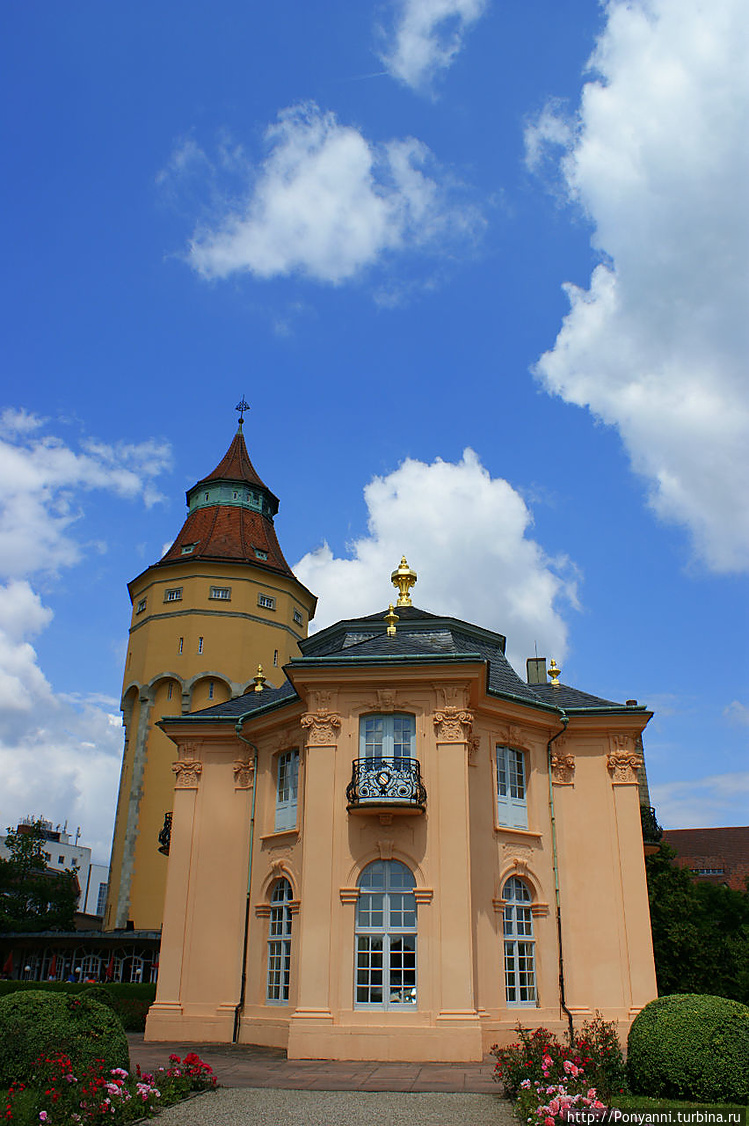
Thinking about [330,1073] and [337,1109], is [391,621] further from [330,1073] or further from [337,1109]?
[337,1109]

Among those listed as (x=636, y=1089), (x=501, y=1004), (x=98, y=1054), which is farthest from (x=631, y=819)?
(x=98, y=1054)

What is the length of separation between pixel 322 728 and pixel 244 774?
518 cm

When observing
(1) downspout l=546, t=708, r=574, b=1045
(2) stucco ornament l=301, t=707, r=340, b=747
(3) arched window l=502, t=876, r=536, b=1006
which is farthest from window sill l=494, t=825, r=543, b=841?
(2) stucco ornament l=301, t=707, r=340, b=747

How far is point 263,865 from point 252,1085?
810 centimetres

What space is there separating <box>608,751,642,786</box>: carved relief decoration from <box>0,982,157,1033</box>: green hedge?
13.5m

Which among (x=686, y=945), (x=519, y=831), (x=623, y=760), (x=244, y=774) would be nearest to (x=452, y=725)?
(x=519, y=831)

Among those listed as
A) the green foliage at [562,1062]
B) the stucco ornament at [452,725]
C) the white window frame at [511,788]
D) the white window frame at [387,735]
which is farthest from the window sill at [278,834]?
the green foliage at [562,1062]

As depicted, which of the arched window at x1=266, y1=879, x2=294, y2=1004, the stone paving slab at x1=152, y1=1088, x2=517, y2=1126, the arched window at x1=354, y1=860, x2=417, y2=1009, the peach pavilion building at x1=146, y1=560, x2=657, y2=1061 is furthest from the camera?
the arched window at x1=266, y1=879, x2=294, y2=1004

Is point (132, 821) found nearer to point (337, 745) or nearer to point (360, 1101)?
point (337, 745)

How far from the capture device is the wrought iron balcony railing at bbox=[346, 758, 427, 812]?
19312 millimetres

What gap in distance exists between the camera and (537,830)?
22.8 m

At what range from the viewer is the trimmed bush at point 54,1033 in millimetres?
11969

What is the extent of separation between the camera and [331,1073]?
16.1 m

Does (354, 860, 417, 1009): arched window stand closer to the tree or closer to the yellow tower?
the yellow tower
